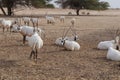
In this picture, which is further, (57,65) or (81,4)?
(81,4)

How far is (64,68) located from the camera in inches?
381

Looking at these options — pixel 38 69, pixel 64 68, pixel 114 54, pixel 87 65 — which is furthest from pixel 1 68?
pixel 114 54

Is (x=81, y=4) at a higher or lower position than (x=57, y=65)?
lower

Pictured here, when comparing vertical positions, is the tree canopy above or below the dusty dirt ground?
below

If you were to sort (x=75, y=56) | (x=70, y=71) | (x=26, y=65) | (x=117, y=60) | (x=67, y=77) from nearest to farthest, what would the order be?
(x=67, y=77)
(x=70, y=71)
(x=26, y=65)
(x=117, y=60)
(x=75, y=56)

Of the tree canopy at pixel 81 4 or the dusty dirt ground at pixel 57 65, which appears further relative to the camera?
the tree canopy at pixel 81 4

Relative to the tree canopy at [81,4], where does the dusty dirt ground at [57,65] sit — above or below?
above

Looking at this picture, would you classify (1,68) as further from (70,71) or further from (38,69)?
(70,71)

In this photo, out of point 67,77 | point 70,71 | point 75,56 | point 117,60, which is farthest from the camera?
point 75,56

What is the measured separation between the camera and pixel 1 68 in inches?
A: 374

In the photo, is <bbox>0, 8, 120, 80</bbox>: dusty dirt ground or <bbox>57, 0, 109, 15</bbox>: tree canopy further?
<bbox>57, 0, 109, 15</bbox>: tree canopy

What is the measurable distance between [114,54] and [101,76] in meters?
2.25

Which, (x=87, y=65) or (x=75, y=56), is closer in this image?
(x=87, y=65)

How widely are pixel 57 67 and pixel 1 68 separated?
1594 mm
